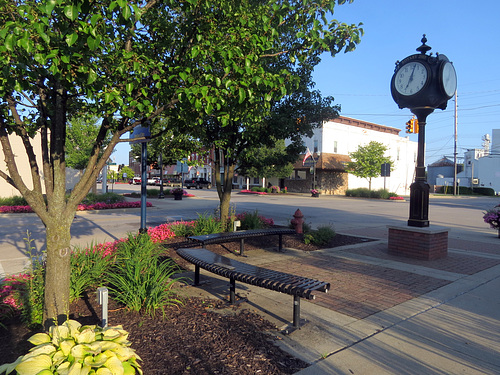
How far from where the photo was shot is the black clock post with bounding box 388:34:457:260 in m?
7.84

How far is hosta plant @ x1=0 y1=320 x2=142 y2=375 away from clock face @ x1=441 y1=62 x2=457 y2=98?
8283 millimetres

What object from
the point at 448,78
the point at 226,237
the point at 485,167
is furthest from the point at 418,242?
the point at 485,167

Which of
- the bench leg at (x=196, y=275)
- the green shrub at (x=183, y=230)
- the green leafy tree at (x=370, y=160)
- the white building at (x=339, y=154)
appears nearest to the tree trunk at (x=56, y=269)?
the bench leg at (x=196, y=275)

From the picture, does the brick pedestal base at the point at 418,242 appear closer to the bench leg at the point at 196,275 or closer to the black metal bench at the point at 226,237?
the black metal bench at the point at 226,237

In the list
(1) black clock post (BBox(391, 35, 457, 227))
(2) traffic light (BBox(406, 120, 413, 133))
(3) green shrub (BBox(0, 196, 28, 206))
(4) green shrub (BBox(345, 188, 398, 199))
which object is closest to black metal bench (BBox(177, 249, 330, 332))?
(1) black clock post (BBox(391, 35, 457, 227))

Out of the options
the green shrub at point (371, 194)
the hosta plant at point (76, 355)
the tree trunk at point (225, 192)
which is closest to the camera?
the hosta plant at point (76, 355)

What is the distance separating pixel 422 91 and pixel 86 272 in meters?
7.60

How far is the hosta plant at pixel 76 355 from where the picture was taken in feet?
6.82

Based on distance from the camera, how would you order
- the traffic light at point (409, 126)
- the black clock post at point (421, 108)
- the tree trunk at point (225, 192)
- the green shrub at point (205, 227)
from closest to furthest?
the black clock post at point (421, 108)
the green shrub at point (205, 227)
the tree trunk at point (225, 192)
the traffic light at point (409, 126)

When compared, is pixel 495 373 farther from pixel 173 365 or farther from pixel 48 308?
pixel 48 308

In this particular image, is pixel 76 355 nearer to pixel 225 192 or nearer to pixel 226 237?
pixel 226 237

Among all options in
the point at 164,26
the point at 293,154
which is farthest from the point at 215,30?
the point at 293,154

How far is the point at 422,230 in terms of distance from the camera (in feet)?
25.3

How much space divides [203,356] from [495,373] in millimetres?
2568
